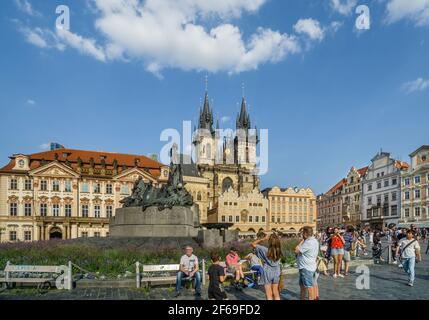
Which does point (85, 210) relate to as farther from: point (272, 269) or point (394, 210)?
point (272, 269)

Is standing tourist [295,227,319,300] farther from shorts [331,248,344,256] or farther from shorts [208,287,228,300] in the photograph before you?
shorts [331,248,344,256]

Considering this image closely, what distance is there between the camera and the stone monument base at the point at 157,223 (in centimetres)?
1959

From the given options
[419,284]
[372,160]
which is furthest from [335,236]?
[372,160]

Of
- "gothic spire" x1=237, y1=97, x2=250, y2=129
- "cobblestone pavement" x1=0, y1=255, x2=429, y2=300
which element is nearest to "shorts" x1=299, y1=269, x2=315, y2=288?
"cobblestone pavement" x1=0, y1=255, x2=429, y2=300

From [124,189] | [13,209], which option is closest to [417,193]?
[124,189]

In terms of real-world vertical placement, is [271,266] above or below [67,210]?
above

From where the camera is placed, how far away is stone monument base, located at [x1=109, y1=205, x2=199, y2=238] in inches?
771

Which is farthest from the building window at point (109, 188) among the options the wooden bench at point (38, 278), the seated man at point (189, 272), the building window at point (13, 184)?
the seated man at point (189, 272)

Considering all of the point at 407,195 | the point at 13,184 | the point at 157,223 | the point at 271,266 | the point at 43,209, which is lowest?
the point at 43,209

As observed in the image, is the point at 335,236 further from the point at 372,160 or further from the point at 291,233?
the point at 291,233

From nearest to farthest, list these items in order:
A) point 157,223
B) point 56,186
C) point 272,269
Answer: point 272,269 → point 157,223 → point 56,186

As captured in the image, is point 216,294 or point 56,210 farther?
point 56,210

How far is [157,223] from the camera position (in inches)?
779

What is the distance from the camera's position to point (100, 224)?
5553cm
